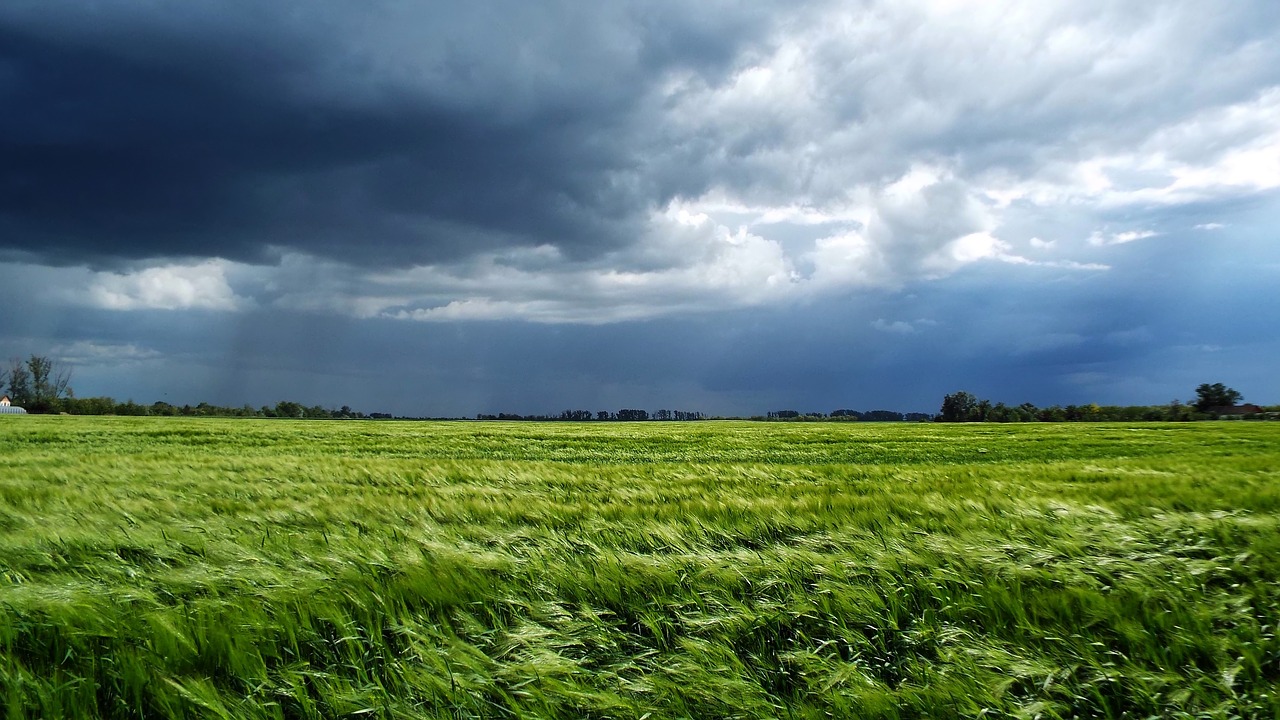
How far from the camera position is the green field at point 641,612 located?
2.58 metres

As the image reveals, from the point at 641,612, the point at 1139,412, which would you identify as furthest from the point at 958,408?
the point at 641,612

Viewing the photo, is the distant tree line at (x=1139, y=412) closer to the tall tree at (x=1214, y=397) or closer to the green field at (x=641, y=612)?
the tall tree at (x=1214, y=397)

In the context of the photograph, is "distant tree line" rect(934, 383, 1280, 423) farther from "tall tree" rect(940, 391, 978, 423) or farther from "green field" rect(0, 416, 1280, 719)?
"green field" rect(0, 416, 1280, 719)

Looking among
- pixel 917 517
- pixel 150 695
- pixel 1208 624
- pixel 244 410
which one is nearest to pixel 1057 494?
pixel 917 517

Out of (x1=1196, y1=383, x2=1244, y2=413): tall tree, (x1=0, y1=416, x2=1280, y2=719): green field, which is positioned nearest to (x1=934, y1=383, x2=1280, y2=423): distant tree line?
(x1=1196, y1=383, x2=1244, y2=413): tall tree

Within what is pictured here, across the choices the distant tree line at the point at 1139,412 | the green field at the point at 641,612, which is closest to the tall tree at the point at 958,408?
the distant tree line at the point at 1139,412

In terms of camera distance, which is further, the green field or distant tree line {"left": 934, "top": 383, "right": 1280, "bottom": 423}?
distant tree line {"left": 934, "top": 383, "right": 1280, "bottom": 423}

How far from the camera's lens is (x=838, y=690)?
259 centimetres

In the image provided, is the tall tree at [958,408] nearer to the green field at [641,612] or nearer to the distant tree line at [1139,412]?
the distant tree line at [1139,412]

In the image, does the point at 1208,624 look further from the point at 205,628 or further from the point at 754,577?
the point at 205,628

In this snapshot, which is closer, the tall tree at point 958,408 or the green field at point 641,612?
the green field at point 641,612

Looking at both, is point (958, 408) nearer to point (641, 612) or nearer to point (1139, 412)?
point (1139, 412)

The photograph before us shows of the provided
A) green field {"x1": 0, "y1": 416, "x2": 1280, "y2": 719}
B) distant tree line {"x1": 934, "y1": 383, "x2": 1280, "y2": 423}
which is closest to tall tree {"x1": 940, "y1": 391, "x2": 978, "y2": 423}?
distant tree line {"x1": 934, "y1": 383, "x2": 1280, "y2": 423}

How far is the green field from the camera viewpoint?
2.58 m
